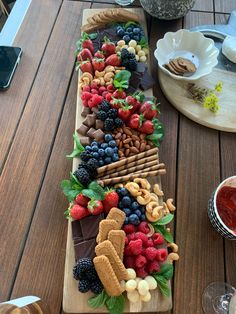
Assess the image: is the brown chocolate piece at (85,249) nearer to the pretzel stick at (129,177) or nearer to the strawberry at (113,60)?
the pretzel stick at (129,177)

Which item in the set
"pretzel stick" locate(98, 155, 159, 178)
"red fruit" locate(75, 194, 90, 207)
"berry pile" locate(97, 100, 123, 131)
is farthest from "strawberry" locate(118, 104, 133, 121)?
"red fruit" locate(75, 194, 90, 207)

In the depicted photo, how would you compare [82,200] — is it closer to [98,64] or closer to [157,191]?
[157,191]

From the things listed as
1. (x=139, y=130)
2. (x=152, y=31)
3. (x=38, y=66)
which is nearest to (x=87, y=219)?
(x=139, y=130)

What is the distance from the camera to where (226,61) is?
34.4 inches

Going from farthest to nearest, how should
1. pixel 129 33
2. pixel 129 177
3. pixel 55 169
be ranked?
pixel 129 33
pixel 55 169
pixel 129 177

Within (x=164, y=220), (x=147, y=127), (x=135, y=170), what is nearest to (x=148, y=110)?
(x=147, y=127)

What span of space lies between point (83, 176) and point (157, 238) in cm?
19

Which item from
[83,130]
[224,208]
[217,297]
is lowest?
[217,297]

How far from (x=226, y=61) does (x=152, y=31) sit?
26 cm

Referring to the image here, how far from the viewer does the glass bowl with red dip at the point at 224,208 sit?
598mm

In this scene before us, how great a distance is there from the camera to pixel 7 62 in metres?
0.90

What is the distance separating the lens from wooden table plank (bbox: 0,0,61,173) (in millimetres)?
805

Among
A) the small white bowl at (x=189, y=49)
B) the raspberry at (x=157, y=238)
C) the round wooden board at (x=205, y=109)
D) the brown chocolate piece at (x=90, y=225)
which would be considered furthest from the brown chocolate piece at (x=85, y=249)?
the small white bowl at (x=189, y=49)

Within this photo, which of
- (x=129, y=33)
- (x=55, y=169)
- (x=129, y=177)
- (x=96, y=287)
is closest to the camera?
(x=96, y=287)
